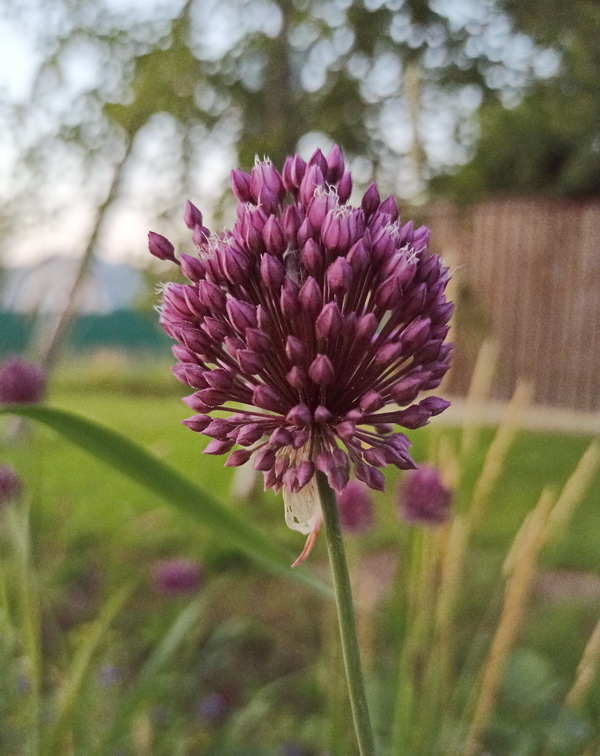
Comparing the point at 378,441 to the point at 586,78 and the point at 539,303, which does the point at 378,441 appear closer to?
the point at 586,78

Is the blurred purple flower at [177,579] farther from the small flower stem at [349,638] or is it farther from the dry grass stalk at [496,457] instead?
the small flower stem at [349,638]

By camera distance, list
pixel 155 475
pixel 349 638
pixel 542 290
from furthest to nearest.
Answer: pixel 542 290 < pixel 155 475 < pixel 349 638

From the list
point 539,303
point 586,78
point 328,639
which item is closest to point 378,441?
point 328,639

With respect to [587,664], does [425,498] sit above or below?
above

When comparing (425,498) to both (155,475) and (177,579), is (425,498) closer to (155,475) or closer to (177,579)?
(155,475)

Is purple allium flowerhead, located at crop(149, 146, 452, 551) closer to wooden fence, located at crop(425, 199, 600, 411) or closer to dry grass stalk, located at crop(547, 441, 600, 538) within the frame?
dry grass stalk, located at crop(547, 441, 600, 538)

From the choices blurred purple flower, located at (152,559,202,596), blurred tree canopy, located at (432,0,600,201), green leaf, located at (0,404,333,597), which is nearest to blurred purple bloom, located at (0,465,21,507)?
blurred purple flower, located at (152,559,202,596)

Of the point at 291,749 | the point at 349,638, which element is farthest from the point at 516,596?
the point at 291,749
